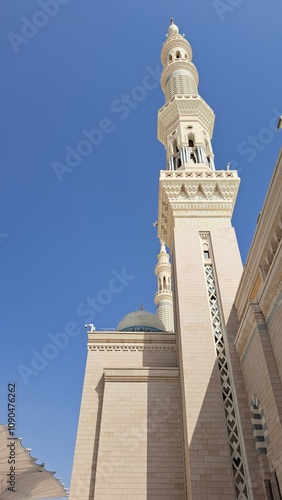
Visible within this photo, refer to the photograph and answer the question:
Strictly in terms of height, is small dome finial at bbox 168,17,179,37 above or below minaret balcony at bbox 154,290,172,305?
above

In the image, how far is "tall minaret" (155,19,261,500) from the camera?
1035 cm

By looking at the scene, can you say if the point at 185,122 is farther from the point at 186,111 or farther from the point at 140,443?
the point at 140,443

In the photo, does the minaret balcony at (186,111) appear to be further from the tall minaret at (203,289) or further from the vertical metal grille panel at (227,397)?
the vertical metal grille panel at (227,397)

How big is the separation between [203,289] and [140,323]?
588cm

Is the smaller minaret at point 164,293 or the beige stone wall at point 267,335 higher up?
the smaller minaret at point 164,293

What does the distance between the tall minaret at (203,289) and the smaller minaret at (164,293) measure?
524 inches

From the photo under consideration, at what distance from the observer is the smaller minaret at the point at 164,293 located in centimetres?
3056

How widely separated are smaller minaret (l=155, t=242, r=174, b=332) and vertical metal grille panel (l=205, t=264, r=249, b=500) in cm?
1607

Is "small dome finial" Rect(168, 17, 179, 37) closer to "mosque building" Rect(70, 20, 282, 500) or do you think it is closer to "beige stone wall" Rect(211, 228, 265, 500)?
"mosque building" Rect(70, 20, 282, 500)

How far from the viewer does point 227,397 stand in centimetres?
1138

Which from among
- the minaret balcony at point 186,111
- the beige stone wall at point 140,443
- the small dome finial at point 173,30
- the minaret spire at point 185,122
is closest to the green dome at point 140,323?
the beige stone wall at point 140,443

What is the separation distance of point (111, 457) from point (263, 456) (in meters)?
4.74

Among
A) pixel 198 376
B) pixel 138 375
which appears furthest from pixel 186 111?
pixel 198 376

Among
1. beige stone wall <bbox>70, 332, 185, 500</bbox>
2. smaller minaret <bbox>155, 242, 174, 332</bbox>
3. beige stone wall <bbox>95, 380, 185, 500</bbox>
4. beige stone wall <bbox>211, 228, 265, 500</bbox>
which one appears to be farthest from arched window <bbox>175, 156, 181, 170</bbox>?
smaller minaret <bbox>155, 242, 174, 332</bbox>
